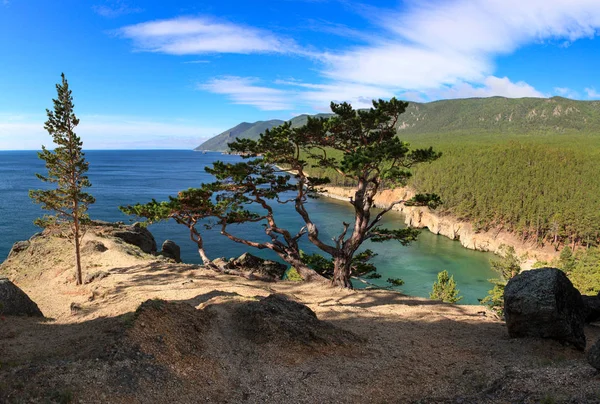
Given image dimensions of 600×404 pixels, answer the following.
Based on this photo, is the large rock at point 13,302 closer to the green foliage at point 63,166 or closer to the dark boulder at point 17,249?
the green foliage at point 63,166

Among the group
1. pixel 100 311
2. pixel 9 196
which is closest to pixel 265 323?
pixel 100 311

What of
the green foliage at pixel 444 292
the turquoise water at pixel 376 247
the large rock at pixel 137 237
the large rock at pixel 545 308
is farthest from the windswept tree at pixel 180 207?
the turquoise water at pixel 376 247

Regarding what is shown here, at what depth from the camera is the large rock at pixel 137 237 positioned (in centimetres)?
4212

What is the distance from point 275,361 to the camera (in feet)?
34.7

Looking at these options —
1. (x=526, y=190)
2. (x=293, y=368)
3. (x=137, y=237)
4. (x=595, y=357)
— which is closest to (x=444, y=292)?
(x=293, y=368)

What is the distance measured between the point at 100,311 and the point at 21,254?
2893cm

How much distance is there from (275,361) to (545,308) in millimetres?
9029

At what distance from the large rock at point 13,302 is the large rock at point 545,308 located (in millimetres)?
19645

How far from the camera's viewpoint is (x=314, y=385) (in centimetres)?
949

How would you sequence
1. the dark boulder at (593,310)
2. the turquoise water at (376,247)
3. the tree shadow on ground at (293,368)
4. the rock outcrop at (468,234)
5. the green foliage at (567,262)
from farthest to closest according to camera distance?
the rock outcrop at (468,234) < the turquoise water at (376,247) < the green foliage at (567,262) < the dark boulder at (593,310) < the tree shadow on ground at (293,368)

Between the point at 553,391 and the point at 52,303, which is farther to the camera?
the point at 52,303

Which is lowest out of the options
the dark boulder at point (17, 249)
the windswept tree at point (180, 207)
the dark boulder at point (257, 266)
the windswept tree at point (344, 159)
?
the dark boulder at point (17, 249)

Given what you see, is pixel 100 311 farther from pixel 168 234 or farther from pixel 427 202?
pixel 168 234

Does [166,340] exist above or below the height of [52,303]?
above
